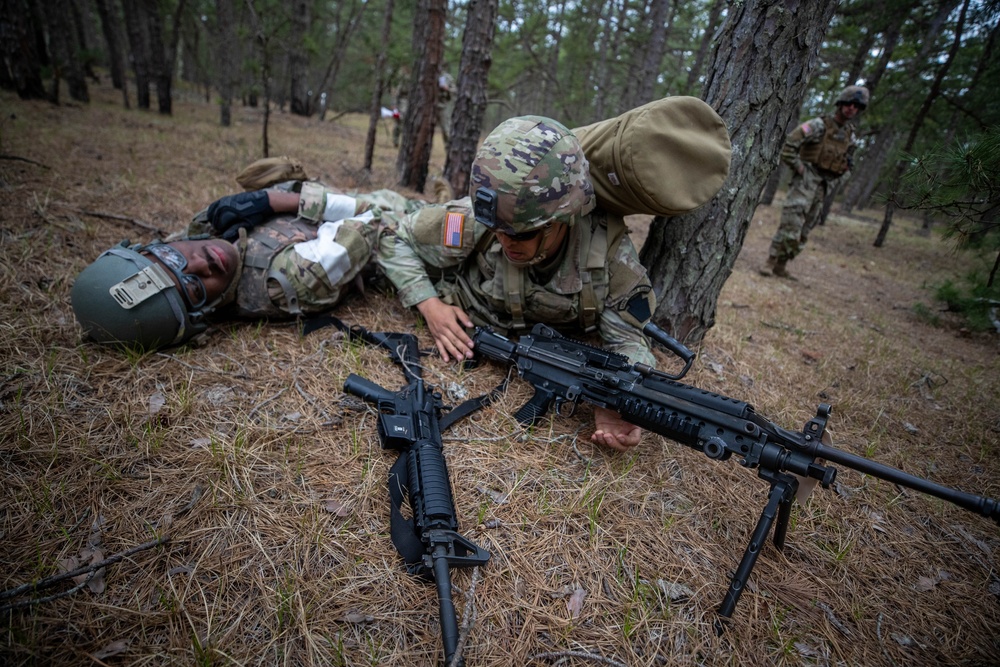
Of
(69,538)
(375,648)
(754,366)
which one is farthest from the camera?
(754,366)

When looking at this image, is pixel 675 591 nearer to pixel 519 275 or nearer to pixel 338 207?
pixel 519 275

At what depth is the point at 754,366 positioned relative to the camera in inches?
137

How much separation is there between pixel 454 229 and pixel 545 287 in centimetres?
76

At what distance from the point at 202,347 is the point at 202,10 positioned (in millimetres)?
26823

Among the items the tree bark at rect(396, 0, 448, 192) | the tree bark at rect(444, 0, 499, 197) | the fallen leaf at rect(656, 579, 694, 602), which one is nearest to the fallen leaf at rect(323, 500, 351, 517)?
the fallen leaf at rect(656, 579, 694, 602)

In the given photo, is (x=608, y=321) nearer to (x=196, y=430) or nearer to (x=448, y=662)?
(x=448, y=662)

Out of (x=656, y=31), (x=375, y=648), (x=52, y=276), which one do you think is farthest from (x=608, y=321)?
(x=656, y=31)

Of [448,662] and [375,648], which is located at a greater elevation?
[448,662]

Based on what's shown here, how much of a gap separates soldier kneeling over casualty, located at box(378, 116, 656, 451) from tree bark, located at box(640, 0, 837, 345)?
414 mm

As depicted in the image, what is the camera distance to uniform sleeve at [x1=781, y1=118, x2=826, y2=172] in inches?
266

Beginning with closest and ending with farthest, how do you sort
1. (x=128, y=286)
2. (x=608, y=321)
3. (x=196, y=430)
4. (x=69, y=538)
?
1. (x=69, y=538)
2. (x=196, y=430)
3. (x=128, y=286)
4. (x=608, y=321)

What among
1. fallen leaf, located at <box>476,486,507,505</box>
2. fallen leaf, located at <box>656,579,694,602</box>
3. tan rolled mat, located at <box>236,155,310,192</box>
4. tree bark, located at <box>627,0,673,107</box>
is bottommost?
fallen leaf, located at <box>656,579,694,602</box>

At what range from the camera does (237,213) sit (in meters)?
3.26

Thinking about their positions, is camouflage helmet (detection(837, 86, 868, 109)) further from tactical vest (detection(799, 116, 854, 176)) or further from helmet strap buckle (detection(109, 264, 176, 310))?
helmet strap buckle (detection(109, 264, 176, 310))
